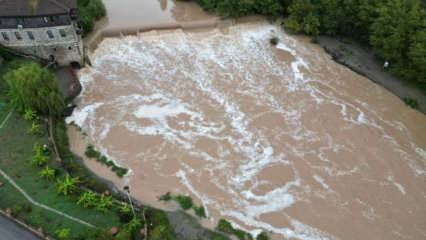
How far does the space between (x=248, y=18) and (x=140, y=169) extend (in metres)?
22.9

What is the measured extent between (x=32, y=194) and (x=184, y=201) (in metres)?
9.72

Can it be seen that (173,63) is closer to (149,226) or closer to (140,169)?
(140,169)

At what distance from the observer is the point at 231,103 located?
33906 millimetres

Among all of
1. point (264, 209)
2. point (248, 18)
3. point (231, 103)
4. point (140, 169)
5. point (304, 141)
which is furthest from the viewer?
point (248, 18)

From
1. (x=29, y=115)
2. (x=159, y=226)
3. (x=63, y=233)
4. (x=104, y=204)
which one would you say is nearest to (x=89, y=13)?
(x=29, y=115)

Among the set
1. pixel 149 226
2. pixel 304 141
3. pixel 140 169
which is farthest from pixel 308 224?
pixel 140 169

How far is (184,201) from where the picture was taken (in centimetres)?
2659

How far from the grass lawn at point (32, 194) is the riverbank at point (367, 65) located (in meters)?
25.5

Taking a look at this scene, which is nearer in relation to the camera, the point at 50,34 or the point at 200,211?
the point at 200,211

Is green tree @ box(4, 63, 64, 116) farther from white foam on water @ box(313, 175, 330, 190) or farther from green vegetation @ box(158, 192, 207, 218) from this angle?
white foam on water @ box(313, 175, 330, 190)

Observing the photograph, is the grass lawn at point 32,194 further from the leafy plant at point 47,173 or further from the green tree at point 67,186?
the green tree at point 67,186

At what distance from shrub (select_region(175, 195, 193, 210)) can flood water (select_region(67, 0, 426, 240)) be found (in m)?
0.63

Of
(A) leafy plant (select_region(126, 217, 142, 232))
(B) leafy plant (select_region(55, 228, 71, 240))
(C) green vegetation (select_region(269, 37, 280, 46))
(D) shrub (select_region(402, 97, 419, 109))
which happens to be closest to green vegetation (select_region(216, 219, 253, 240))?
(A) leafy plant (select_region(126, 217, 142, 232))

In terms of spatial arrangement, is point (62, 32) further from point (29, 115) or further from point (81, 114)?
point (29, 115)
